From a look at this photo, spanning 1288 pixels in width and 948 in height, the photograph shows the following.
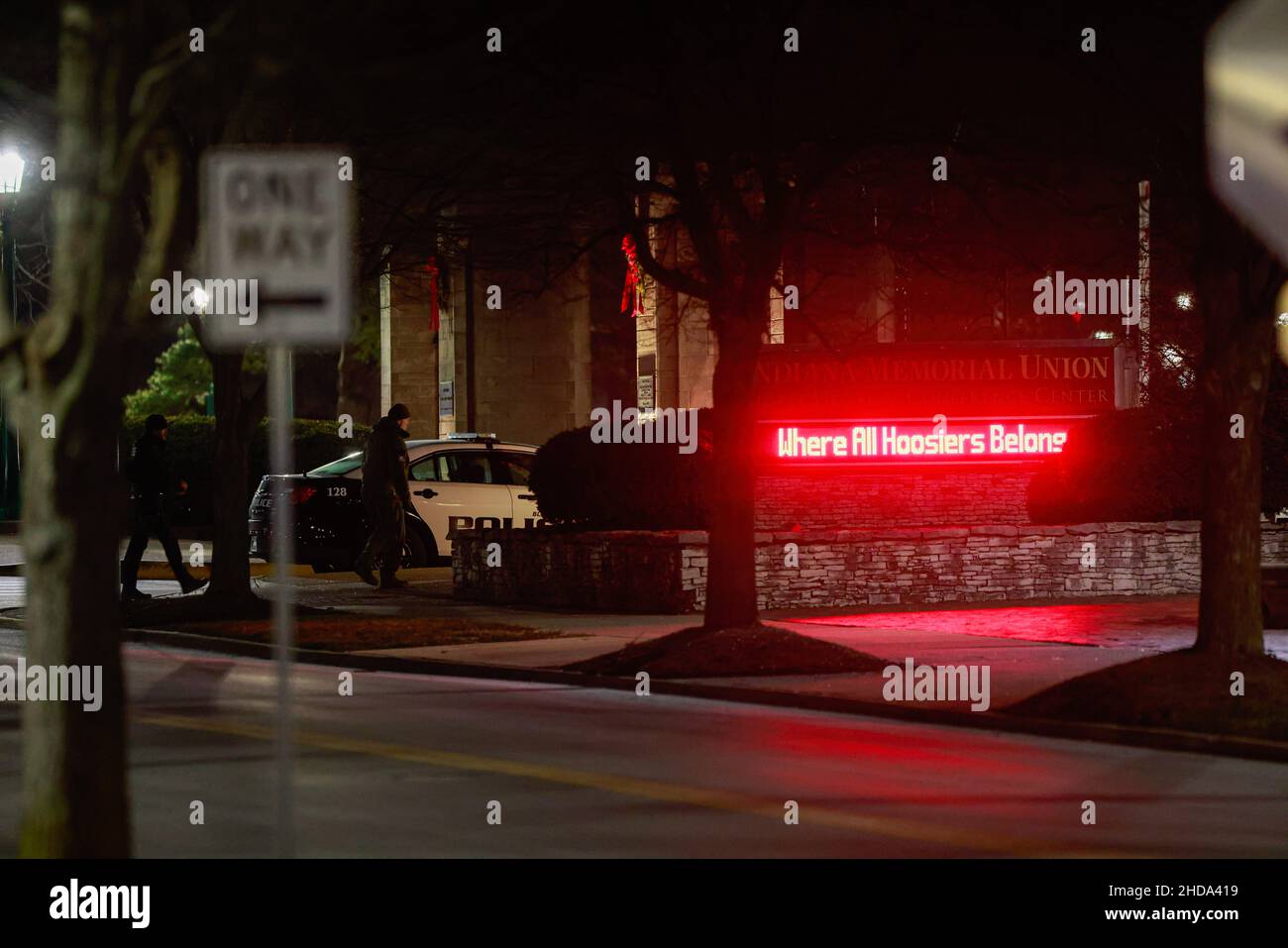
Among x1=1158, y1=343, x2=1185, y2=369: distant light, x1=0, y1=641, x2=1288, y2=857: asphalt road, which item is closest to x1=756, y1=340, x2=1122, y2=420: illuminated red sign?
x1=1158, y1=343, x2=1185, y2=369: distant light

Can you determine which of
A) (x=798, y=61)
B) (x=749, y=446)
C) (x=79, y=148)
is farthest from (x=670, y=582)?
(x=79, y=148)

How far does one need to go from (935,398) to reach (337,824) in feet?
56.9

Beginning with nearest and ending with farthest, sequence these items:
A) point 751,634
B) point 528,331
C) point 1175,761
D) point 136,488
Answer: point 1175,761
point 751,634
point 136,488
point 528,331

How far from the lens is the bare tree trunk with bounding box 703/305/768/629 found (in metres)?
17.5

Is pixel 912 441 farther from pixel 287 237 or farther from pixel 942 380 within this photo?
pixel 287 237

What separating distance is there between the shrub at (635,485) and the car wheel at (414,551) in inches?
206

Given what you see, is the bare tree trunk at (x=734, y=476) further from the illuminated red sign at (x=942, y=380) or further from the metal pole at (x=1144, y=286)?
the metal pole at (x=1144, y=286)

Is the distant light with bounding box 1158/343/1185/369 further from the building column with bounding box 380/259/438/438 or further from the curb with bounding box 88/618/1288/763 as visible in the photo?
the building column with bounding box 380/259/438/438

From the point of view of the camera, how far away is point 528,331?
4256 cm

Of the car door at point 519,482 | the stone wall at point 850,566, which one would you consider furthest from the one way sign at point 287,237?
the car door at point 519,482

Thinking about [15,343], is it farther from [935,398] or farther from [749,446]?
[935,398]

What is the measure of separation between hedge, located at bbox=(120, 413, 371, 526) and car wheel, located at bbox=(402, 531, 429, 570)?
13.4m

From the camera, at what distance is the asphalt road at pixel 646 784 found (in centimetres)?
957
